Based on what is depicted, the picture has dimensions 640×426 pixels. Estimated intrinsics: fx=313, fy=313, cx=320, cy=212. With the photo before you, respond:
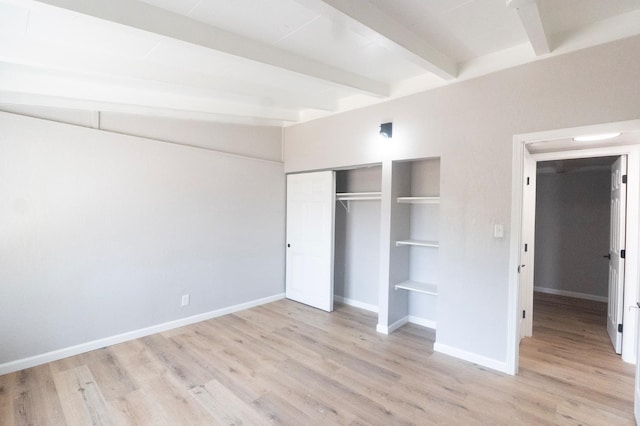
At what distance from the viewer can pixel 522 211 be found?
9.18ft

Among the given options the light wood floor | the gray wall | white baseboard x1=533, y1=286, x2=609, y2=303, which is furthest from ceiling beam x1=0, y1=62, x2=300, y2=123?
white baseboard x1=533, y1=286, x2=609, y2=303

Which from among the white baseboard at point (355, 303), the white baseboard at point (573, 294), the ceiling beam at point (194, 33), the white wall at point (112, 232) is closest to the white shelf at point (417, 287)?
the white baseboard at point (355, 303)

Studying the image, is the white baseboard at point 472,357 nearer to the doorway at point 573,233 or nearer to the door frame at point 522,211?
the door frame at point 522,211

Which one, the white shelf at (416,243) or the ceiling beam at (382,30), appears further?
the white shelf at (416,243)

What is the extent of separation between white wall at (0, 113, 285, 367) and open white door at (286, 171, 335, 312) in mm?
552

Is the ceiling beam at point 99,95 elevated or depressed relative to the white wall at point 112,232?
elevated

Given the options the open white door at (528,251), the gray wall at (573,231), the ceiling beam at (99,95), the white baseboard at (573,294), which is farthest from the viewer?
the gray wall at (573,231)

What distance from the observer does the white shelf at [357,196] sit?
4246 mm

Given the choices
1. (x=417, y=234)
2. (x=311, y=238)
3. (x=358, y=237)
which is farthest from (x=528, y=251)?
(x=311, y=238)

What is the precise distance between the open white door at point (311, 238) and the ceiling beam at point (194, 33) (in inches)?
67.7

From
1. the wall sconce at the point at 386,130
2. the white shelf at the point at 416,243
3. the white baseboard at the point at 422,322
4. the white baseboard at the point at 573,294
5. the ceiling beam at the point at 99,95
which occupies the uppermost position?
the ceiling beam at the point at 99,95

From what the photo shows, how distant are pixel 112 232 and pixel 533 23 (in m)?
4.13

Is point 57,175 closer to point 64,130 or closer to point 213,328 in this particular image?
point 64,130

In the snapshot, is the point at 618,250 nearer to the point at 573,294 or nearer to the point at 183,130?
the point at 573,294
